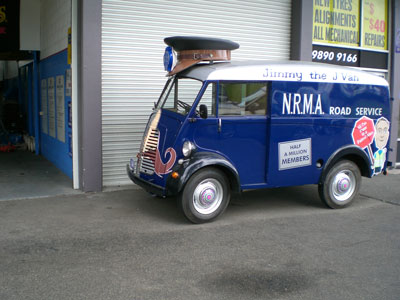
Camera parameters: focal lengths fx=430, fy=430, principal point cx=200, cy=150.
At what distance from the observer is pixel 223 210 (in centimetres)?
632

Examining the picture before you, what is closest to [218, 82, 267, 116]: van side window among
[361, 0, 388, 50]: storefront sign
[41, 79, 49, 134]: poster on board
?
[361, 0, 388, 50]: storefront sign

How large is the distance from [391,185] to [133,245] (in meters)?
6.32

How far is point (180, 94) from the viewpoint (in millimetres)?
6633

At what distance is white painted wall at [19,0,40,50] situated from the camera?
11.0m

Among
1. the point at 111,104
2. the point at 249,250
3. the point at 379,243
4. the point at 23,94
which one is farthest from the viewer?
the point at 23,94

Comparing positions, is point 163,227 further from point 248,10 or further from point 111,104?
point 248,10

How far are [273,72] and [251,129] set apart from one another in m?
0.93

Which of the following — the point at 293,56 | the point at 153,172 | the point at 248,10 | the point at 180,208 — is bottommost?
the point at 180,208

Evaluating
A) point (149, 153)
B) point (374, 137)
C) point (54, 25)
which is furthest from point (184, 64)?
point (54, 25)

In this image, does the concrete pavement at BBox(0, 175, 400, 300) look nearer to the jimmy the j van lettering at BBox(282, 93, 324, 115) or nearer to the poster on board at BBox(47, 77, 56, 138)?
the jimmy the j van lettering at BBox(282, 93, 324, 115)

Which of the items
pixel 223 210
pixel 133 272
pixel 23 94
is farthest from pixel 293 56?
pixel 23 94

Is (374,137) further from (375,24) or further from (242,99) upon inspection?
(375,24)

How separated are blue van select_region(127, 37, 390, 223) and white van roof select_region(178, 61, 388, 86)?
0.02 meters

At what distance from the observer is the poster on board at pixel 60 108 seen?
929 centimetres
